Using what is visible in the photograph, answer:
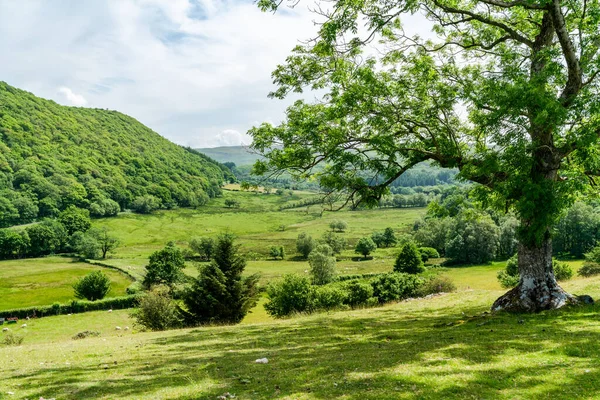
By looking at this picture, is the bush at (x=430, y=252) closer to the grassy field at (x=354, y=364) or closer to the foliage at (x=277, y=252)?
the foliage at (x=277, y=252)

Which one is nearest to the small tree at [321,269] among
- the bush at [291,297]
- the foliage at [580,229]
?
the bush at [291,297]

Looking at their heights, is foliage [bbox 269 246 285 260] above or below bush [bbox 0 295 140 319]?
above

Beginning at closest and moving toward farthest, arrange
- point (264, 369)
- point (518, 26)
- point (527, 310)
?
1. point (264, 369)
2. point (527, 310)
3. point (518, 26)

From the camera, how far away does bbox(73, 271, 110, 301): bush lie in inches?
2675

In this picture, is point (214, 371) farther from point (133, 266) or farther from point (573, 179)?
point (133, 266)

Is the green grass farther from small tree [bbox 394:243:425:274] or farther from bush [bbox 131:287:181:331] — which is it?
small tree [bbox 394:243:425:274]

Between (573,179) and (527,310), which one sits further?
(527,310)

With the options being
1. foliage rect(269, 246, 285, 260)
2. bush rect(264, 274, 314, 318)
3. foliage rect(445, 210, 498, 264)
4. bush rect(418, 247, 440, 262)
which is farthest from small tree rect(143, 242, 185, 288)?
foliage rect(445, 210, 498, 264)

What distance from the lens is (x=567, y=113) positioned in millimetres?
10711

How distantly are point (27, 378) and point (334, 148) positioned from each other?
12.0 meters

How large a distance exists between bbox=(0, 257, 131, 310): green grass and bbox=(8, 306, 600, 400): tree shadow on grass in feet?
232

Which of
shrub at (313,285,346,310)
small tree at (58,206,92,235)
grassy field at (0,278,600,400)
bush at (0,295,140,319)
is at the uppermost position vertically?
small tree at (58,206,92,235)

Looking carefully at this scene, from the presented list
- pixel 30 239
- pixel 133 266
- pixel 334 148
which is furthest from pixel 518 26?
pixel 30 239

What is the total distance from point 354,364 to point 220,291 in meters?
28.6
